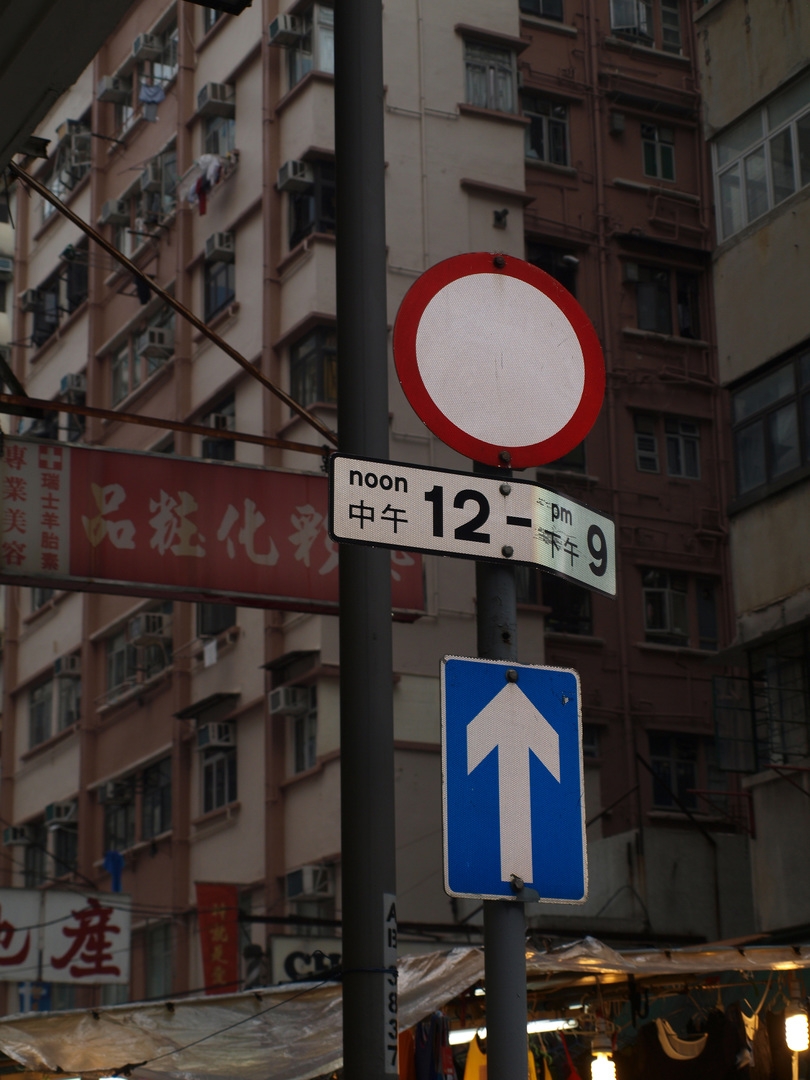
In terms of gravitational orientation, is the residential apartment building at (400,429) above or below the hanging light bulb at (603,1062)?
above

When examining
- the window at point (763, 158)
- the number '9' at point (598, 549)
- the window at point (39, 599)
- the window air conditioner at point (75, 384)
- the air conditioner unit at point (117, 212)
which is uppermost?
the air conditioner unit at point (117, 212)

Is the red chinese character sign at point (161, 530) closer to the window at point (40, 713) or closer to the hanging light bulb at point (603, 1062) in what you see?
the hanging light bulb at point (603, 1062)

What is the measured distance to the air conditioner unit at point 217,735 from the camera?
2433 centimetres

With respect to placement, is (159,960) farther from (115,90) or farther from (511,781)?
(511,781)

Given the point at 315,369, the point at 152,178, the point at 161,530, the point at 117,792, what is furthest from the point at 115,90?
the point at 161,530

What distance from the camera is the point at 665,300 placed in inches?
1075

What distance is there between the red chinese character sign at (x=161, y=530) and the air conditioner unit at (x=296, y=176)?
54.7 feet

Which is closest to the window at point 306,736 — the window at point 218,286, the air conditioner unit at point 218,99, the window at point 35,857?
the window at point 218,286

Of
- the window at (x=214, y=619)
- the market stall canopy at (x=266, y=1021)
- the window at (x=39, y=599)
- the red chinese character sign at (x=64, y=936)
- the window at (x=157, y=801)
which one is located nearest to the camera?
the market stall canopy at (x=266, y=1021)

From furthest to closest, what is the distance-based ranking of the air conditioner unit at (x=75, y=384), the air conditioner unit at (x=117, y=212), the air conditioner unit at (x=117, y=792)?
the air conditioner unit at (x=75, y=384), the air conditioner unit at (x=117, y=212), the air conditioner unit at (x=117, y=792)

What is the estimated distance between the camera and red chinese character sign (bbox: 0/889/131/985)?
21141 mm

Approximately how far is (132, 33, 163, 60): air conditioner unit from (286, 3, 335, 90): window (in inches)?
188

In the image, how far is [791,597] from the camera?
1580 centimetres

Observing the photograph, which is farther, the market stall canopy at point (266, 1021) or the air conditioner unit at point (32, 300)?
the air conditioner unit at point (32, 300)
